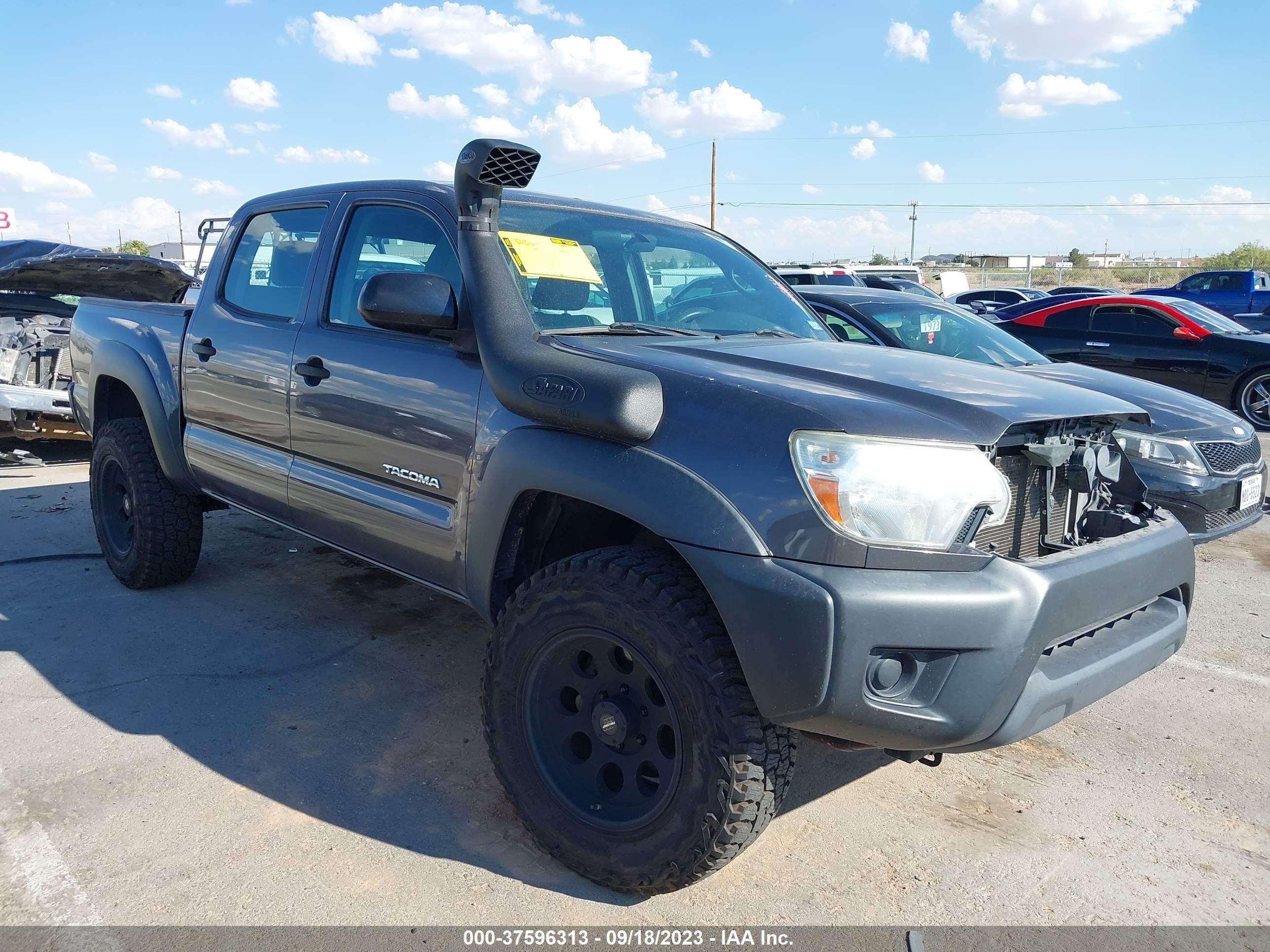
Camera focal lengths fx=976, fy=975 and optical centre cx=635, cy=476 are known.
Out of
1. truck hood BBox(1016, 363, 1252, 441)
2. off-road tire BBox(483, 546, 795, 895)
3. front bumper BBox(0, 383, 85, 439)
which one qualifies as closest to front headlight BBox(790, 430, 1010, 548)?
→ off-road tire BBox(483, 546, 795, 895)

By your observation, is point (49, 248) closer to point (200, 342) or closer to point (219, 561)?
point (219, 561)

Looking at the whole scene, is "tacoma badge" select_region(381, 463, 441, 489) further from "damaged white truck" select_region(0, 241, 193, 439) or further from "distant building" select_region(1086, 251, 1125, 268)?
"distant building" select_region(1086, 251, 1125, 268)

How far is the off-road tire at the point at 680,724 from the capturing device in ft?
7.27

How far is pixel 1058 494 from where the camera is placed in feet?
8.38

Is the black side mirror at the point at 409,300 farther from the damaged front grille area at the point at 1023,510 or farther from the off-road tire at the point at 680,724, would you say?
the damaged front grille area at the point at 1023,510

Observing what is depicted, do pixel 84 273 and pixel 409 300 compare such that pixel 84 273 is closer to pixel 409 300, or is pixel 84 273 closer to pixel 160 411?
pixel 160 411

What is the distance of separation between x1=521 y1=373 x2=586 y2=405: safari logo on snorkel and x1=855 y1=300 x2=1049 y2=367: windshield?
14.4ft

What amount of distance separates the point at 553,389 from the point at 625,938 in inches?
53.4

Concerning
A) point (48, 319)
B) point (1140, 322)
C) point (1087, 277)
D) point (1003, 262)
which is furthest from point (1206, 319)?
point (1003, 262)

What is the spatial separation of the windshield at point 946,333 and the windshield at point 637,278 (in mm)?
2902

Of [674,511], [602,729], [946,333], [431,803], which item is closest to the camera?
[674,511]

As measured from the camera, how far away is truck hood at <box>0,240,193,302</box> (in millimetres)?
7598

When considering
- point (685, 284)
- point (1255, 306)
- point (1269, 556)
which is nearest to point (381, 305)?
point (685, 284)

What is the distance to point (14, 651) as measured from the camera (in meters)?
4.06
